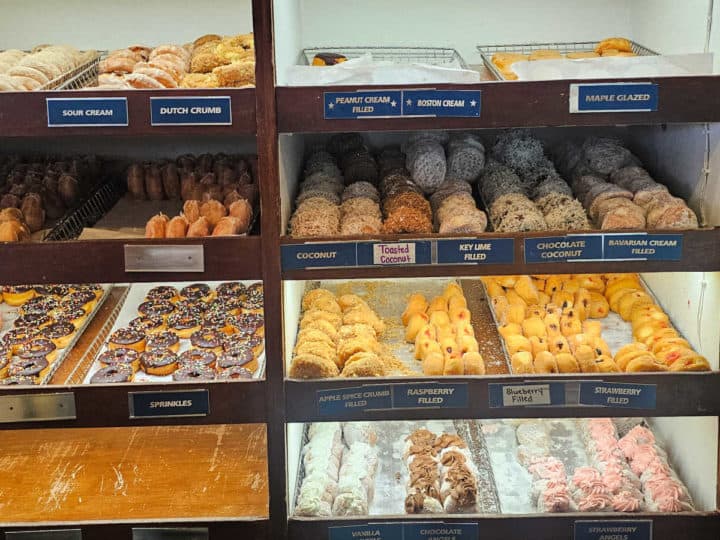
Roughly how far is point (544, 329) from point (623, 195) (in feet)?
1.63

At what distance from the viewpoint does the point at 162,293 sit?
3.23 m

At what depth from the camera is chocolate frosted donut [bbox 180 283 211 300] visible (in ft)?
10.7

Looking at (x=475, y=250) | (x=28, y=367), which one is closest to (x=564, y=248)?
(x=475, y=250)

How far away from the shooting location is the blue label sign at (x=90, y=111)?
2.23m

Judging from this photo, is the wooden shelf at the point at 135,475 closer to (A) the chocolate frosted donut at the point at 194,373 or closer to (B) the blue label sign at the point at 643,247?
(A) the chocolate frosted donut at the point at 194,373

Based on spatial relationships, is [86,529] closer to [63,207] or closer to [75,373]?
[75,373]

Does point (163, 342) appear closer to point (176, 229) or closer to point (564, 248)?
point (176, 229)

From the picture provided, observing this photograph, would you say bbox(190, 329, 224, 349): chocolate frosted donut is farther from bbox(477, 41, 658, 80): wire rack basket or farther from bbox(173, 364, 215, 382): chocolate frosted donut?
bbox(477, 41, 658, 80): wire rack basket

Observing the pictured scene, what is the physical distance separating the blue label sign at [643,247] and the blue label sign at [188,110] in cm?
112

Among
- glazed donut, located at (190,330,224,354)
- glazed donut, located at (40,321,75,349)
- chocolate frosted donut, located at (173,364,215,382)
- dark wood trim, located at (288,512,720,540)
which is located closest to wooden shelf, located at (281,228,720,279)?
chocolate frosted donut, located at (173,364,215,382)

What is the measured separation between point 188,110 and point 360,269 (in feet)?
2.09

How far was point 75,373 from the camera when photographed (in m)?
2.72

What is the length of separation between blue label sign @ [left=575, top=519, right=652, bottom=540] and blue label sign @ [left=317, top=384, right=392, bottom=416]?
70 centimetres

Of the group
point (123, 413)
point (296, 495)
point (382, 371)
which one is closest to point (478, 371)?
point (382, 371)
